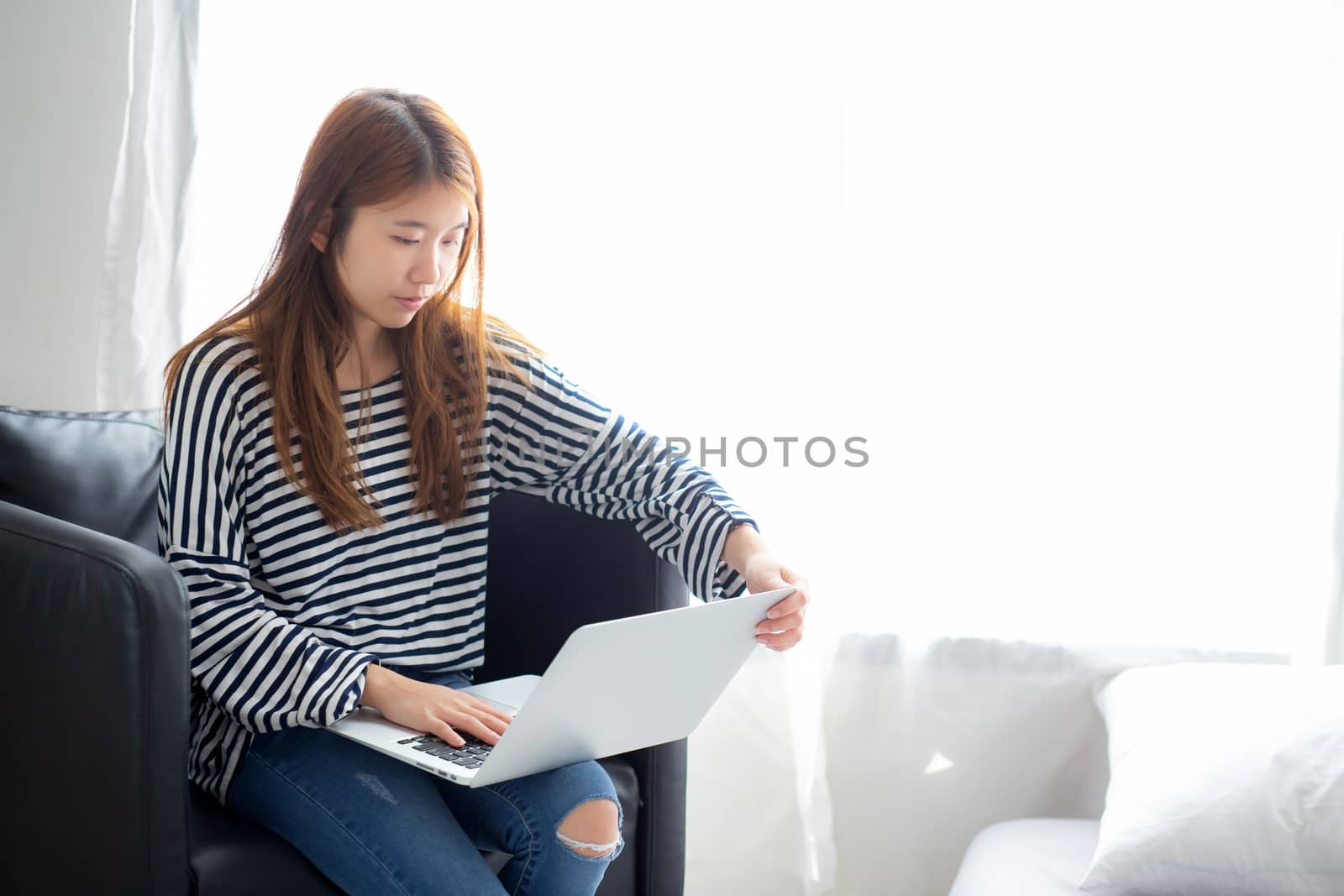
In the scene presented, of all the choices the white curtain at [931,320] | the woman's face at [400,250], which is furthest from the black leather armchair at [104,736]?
the white curtain at [931,320]

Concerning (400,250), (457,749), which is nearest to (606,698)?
(457,749)

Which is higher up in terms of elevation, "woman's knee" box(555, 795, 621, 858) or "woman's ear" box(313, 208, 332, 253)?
"woman's ear" box(313, 208, 332, 253)

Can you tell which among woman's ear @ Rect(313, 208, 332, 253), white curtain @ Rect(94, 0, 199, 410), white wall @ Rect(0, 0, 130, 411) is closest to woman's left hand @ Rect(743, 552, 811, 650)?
woman's ear @ Rect(313, 208, 332, 253)

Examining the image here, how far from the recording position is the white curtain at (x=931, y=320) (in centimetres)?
140

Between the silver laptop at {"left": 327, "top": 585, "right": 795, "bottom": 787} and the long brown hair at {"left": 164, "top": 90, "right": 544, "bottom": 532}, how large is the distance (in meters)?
0.23

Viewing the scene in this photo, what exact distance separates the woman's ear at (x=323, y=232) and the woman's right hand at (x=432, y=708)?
0.42 metres

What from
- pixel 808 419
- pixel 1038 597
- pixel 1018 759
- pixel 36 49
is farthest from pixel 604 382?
pixel 36 49

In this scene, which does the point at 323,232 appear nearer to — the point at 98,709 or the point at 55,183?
the point at 98,709

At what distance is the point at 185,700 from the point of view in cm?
89

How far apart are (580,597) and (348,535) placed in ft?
1.00

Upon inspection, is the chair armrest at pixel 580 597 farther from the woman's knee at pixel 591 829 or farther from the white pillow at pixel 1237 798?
the white pillow at pixel 1237 798

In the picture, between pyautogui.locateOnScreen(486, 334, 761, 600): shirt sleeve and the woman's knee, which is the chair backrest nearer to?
pyautogui.locateOnScreen(486, 334, 761, 600): shirt sleeve

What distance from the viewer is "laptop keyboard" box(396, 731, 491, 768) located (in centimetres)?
89

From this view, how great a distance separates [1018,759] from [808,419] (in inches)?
21.9
